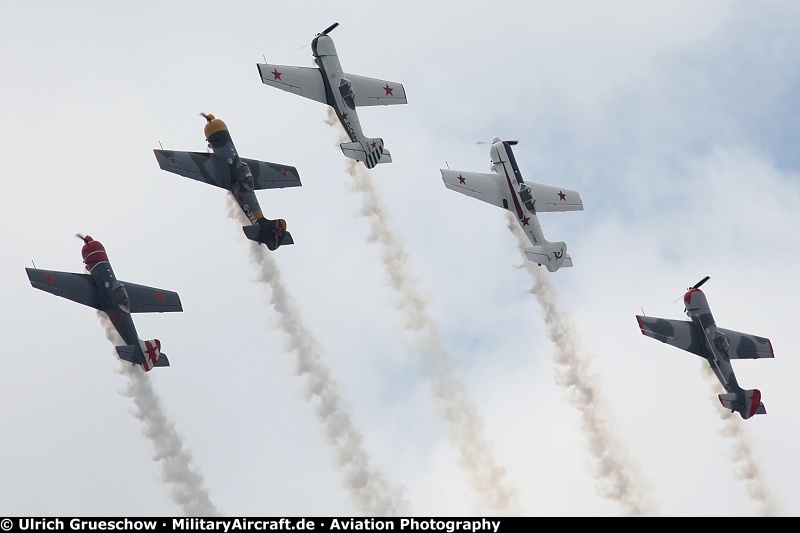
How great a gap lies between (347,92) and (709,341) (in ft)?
92.9

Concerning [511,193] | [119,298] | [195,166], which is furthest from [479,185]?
[119,298]

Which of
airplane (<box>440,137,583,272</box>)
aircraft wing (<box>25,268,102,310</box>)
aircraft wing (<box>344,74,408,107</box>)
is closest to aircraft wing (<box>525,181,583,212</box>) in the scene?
airplane (<box>440,137,583,272</box>)

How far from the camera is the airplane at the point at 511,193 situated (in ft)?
336

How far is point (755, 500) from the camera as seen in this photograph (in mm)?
97000

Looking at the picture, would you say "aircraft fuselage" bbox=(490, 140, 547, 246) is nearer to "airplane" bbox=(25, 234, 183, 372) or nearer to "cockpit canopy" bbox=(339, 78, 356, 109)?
"cockpit canopy" bbox=(339, 78, 356, 109)

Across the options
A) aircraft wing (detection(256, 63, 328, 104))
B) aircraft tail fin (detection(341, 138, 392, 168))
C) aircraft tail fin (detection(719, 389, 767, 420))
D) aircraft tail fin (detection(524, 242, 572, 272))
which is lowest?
aircraft tail fin (detection(719, 389, 767, 420))

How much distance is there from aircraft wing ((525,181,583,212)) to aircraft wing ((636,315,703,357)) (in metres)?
11.7

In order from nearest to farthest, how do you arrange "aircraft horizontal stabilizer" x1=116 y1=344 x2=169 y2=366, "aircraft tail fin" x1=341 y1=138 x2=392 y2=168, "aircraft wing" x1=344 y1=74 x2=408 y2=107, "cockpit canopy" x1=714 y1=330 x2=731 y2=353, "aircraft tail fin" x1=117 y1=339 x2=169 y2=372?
"aircraft horizontal stabilizer" x1=116 y1=344 x2=169 y2=366 < "aircraft tail fin" x1=117 y1=339 x2=169 y2=372 < "cockpit canopy" x1=714 y1=330 x2=731 y2=353 < "aircraft tail fin" x1=341 y1=138 x2=392 y2=168 < "aircraft wing" x1=344 y1=74 x2=408 y2=107

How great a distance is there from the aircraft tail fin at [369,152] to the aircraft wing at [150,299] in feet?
48.1

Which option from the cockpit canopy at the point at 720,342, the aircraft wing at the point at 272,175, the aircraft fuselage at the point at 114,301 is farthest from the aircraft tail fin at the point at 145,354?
the cockpit canopy at the point at 720,342

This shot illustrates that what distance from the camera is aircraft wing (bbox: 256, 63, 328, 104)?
105m

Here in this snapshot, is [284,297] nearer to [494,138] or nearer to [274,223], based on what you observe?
[274,223]
